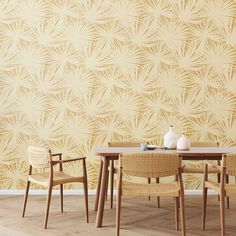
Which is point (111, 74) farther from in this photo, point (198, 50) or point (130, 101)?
point (198, 50)

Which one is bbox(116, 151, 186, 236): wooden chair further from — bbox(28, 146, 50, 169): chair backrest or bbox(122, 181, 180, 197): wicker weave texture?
bbox(28, 146, 50, 169): chair backrest

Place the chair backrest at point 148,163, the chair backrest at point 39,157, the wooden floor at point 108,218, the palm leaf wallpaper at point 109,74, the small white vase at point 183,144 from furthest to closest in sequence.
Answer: the palm leaf wallpaper at point 109,74
the small white vase at point 183,144
the chair backrest at point 39,157
the wooden floor at point 108,218
the chair backrest at point 148,163

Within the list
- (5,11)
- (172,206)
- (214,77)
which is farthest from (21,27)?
(172,206)

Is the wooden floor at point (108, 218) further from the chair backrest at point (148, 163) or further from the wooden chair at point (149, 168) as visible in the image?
the chair backrest at point (148, 163)

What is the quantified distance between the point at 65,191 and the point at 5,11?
86.7 inches

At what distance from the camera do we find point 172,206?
455cm

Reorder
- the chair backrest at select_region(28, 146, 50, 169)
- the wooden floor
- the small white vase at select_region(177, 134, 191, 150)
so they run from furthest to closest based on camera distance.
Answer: the small white vase at select_region(177, 134, 191, 150), the chair backrest at select_region(28, 146, 50, 169), the wooden floor

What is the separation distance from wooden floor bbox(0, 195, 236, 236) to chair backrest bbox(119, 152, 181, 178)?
57 cm

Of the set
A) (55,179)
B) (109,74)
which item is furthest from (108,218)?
(109,74)

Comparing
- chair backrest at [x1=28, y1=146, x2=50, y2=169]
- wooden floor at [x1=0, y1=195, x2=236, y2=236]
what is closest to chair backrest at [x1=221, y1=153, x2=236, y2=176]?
wooden floor at [x1=0, y1=195, x2=236, y2=236]

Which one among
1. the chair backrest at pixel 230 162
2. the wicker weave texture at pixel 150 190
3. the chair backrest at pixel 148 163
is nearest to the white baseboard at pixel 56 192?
the wicker weave texture at pixel 150 190

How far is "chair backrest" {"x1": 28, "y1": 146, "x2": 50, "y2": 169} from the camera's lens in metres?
3.76

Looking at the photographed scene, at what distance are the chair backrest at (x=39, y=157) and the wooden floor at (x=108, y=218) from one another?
520mm

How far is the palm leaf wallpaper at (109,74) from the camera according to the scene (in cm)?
508
